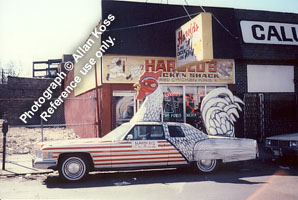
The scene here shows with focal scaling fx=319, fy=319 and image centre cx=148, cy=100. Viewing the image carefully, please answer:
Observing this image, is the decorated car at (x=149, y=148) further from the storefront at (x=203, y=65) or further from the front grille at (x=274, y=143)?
the storefront at (x=203, y=65)

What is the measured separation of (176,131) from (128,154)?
1.43 meters

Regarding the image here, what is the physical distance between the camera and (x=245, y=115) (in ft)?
47.5

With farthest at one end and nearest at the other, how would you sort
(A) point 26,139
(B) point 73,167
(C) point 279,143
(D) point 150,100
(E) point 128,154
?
(A) point 26,139 → (C) point 279,143 → (D) point 150,100 → (E) point 128,154 → (B) point 73,167

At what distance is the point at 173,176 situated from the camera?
329 inches

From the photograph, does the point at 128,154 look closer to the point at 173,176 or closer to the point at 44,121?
the point at 173,176

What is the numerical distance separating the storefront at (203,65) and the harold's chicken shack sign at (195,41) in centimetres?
10

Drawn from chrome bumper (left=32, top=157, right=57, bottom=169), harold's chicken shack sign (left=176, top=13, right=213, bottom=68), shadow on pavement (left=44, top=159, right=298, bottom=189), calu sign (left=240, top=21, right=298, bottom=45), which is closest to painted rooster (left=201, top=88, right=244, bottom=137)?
shadow on pavement (left=44, top=159, right=298, bottom=189)

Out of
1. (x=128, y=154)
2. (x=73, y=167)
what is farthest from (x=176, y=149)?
(x=73, y=167)

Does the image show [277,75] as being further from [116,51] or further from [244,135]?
[116,51]

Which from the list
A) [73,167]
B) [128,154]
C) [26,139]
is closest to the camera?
[73,167]

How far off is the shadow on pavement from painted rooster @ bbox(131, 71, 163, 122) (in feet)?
5.07

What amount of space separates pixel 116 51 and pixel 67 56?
1991cm

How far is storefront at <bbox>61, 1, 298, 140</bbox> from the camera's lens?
41.7 ft

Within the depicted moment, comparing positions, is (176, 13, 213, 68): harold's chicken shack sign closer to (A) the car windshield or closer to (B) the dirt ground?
(A) the car windshield
